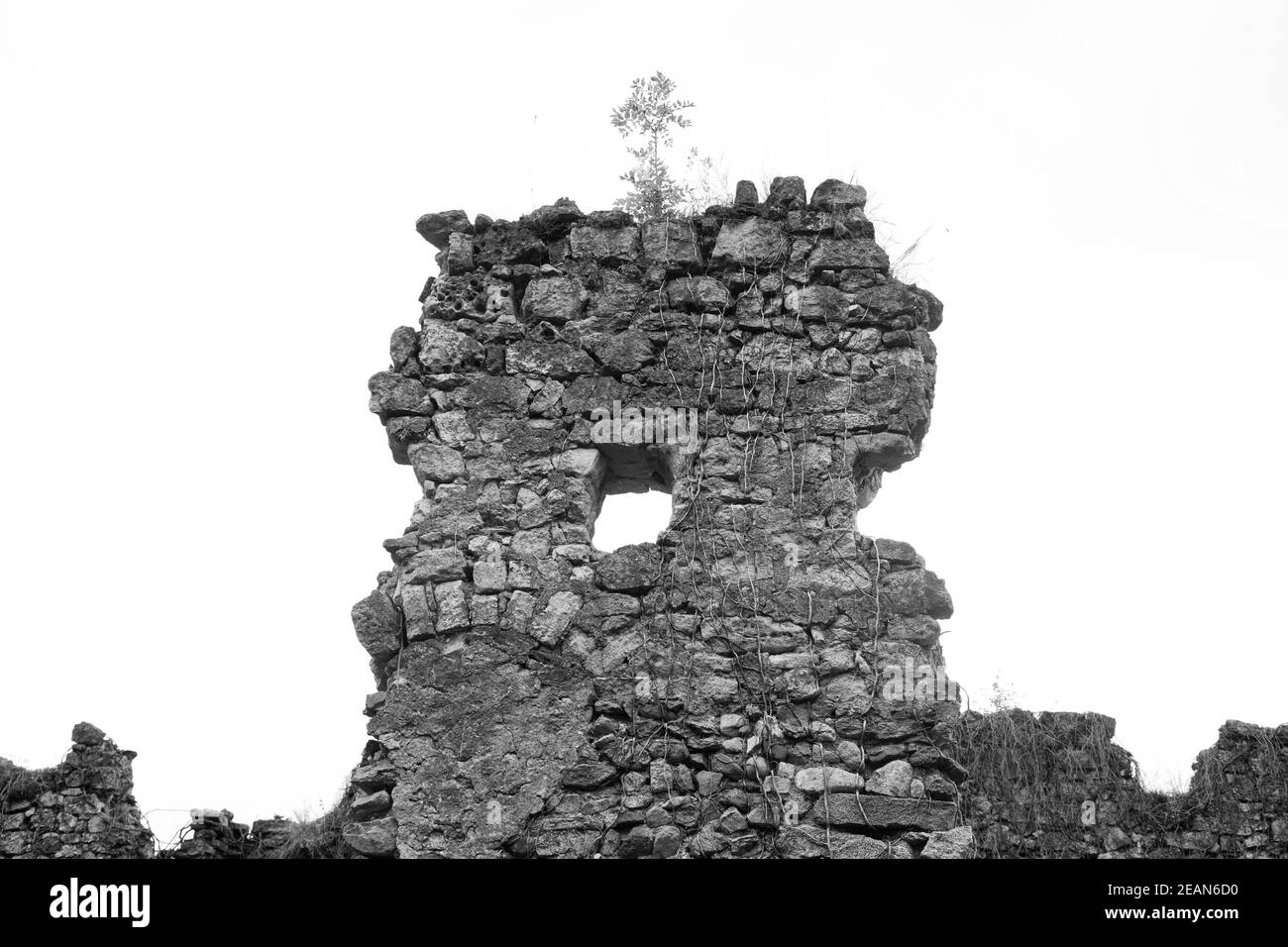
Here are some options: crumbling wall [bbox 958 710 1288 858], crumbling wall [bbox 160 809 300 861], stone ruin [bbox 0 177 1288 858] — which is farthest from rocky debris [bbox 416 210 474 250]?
crumbling wall [bbox 958 710 1288 858]

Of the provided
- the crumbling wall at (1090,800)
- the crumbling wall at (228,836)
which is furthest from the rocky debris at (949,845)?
the crumbling wall at (228,836)

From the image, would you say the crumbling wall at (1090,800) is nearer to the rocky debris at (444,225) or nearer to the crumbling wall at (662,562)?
the crumbling wall at (662,562)

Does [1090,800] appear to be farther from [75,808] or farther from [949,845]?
[75,808]

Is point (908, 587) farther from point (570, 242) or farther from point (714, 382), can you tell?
point (570, 242)

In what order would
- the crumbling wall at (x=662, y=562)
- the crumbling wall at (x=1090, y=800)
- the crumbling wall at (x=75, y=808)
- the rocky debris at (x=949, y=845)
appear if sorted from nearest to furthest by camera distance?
the rocky debris at (x=949, y=845), the crumbling wall at (x=662, y=562), the crumbling wall at (x=1090, y=800), the crumbling wall at (x=75, y=808)

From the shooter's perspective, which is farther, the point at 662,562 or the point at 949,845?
the point at 662,562

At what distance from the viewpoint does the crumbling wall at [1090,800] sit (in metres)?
6.67

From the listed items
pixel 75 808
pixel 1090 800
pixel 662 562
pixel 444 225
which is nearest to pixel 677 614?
pixel 662 562

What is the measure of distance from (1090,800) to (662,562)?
2.22 m

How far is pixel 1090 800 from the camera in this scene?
22.1 feet

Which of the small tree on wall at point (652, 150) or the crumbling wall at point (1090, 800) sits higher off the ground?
the small tree on wall at point (652, 150)

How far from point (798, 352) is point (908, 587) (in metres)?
1.25

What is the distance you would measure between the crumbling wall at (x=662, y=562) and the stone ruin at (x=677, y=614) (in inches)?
0.5
